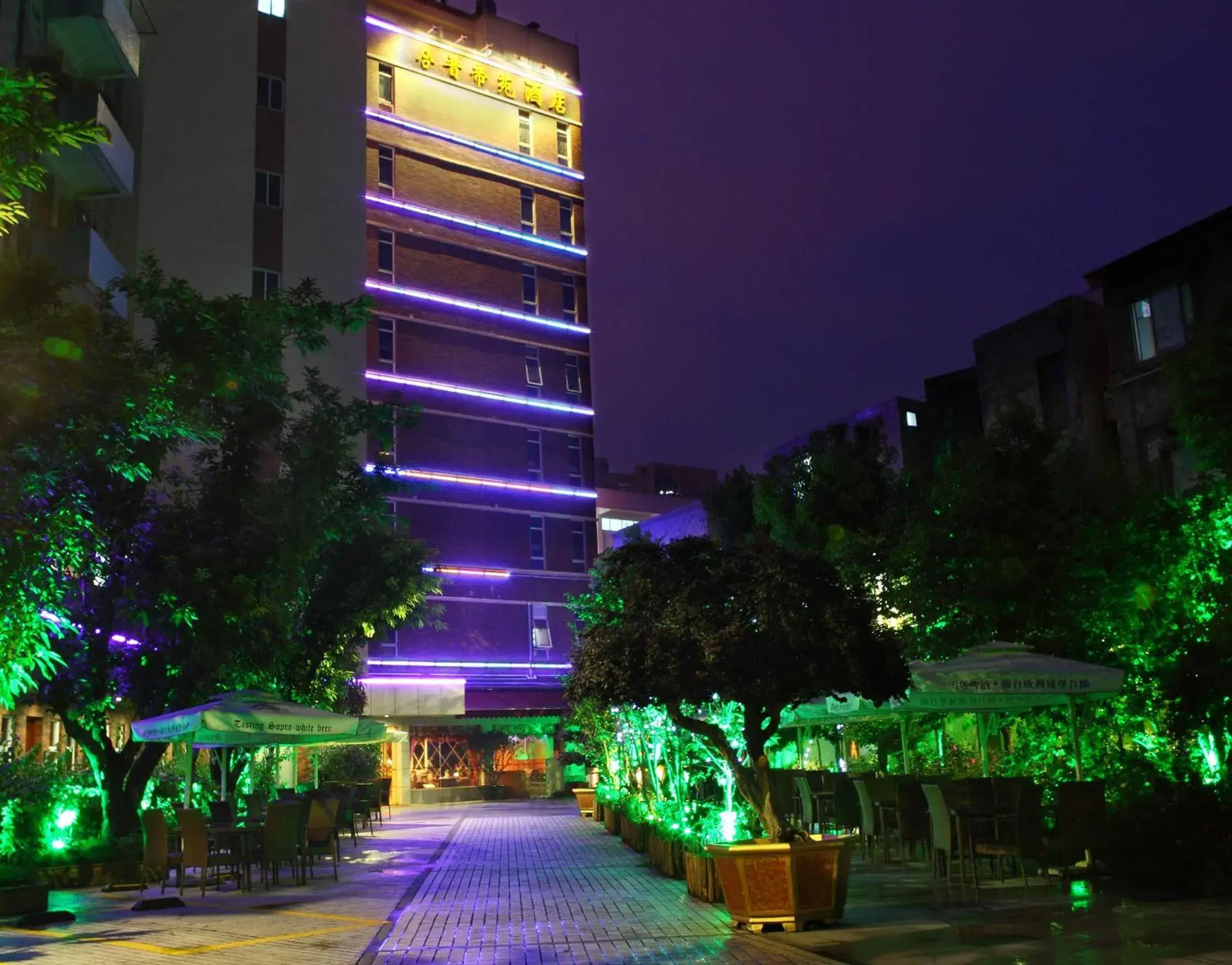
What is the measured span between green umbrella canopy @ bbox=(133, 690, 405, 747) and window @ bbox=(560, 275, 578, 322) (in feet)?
110

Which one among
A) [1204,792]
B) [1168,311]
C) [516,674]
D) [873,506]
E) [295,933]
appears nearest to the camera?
[295,933]

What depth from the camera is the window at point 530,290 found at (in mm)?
49375

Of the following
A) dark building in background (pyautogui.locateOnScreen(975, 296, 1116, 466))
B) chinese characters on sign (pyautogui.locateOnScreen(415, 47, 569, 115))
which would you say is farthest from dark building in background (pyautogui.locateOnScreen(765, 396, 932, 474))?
chinese characters on sign (pyautogui.locateOnScreen(415, 47, 569, 115))

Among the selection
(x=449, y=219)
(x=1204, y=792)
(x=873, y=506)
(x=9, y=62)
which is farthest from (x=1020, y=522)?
(x=449, y=219)

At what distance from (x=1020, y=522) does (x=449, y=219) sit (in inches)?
1319

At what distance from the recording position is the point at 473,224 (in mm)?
48031

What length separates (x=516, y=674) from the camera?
45688 millimetres

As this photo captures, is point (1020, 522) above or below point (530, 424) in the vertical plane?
below

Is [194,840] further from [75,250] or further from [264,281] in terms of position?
[264,281]

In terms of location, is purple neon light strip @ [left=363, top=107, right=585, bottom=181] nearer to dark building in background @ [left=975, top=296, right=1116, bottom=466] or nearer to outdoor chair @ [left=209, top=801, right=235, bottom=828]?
dark building in background @ [left=975, top=296, right=1116, bottom=466]

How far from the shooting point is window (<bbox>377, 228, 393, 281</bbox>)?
1809 inches

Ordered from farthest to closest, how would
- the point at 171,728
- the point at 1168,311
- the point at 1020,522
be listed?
the point at 1168,311, the point at 1020,522, the point at 171,728

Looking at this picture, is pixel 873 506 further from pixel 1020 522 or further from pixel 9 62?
pixel 9 62

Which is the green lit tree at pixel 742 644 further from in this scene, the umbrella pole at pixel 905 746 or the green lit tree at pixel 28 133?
the umbrella pole at pixel 905 746
